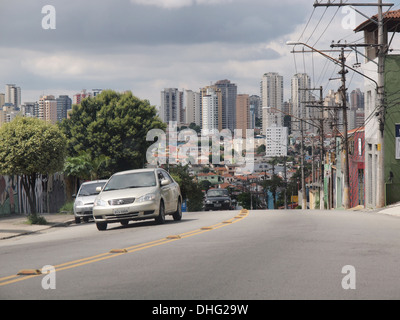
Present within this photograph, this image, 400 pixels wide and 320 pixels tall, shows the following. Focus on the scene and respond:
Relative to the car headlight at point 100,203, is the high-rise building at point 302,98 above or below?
above

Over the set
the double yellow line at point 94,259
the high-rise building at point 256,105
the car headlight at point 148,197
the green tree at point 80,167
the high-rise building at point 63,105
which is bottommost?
the double yellow line at point 94,259

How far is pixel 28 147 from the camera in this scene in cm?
2284

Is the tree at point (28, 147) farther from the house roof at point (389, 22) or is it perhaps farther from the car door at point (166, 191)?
the house roof at point (389, 22)

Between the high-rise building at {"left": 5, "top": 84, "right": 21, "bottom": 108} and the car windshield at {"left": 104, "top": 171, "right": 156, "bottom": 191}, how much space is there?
12414 cm

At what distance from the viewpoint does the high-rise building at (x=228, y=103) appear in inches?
6491

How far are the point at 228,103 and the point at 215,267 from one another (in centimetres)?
16868

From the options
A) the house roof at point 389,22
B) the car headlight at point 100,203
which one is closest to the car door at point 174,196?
the car headlight at point 100,203

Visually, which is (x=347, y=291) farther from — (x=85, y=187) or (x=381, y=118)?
(x=381, y=118)

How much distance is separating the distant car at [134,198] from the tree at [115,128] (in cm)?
3369

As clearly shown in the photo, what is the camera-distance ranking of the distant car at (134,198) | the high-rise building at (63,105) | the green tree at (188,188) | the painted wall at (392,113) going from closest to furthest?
the distant car at (134,198), the painted wall at (392,113), the green tree at (188,188), the high-rise building at (63,105)

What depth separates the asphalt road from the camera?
288 inches

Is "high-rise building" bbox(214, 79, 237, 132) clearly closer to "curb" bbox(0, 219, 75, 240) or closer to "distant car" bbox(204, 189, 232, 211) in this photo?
"distant car" bbox(204, 189, 232, 211)

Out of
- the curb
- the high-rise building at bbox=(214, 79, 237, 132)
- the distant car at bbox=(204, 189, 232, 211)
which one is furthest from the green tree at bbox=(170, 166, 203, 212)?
the high-rise building at bbox=(214, 79, 237, 132)
